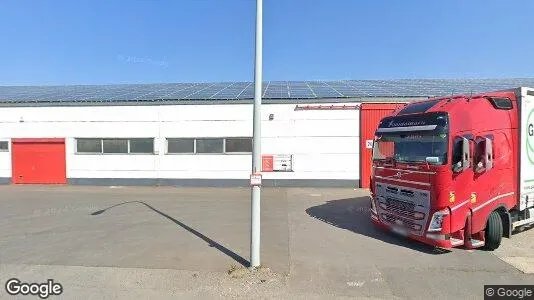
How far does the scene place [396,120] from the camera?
735cm

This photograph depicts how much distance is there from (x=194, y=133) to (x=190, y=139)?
0.34 metres

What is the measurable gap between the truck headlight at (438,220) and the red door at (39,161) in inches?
614

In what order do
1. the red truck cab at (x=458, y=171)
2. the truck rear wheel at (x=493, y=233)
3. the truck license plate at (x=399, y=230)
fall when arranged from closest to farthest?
the red truck cab at (x=458, y=171)
the truck rear wheel at (x=493, y=233)
the truck license plate at (x=399, y=230)

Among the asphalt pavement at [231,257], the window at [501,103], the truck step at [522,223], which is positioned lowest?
the asphalt pavement at [231,257]

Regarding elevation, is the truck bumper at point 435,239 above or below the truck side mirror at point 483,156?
below

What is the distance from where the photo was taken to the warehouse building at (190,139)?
14648mm

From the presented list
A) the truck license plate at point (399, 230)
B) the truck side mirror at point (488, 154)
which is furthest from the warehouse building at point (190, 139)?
the truck side mirror at point (488, 154)

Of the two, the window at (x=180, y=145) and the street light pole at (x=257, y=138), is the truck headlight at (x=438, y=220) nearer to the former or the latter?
the street light pole at (x=257, y=138)

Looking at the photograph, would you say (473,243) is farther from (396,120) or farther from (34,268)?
(34,268)

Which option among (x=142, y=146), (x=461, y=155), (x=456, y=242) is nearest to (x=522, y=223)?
(x=456, y=242)

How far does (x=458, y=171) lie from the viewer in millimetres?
6039

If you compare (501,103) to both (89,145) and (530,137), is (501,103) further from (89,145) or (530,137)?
(89,145)

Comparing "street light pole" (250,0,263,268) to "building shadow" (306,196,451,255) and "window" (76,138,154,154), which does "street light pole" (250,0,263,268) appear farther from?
"window" (76,138,154,154)

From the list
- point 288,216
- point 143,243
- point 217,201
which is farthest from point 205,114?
point 143,243
